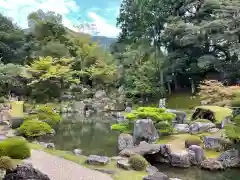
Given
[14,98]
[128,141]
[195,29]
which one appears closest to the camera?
[128,141]

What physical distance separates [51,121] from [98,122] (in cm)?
403

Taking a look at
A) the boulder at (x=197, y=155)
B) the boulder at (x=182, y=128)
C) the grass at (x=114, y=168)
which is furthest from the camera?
the boulder at (x=182, y=128)

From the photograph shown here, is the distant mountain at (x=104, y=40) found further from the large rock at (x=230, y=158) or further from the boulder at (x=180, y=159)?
the large rock at (x=230, y=158)

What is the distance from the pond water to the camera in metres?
11.6

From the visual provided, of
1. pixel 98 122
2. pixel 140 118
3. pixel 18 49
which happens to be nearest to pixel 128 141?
pixel 140 118

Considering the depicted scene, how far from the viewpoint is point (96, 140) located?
16953 mm

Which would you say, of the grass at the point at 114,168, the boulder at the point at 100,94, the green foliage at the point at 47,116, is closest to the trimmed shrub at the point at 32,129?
the green foliage at the point at 47,116

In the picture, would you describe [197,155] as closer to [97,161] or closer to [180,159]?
[180,159]

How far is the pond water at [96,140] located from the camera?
1161cm

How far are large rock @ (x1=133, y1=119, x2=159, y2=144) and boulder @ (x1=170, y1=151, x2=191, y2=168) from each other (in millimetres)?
2192

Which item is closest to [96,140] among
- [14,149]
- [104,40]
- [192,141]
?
[192,141]

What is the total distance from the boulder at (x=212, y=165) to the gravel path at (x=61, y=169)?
4.09 meters

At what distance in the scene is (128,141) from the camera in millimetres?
14586

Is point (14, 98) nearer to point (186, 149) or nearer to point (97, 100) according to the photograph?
point (97, 100)
